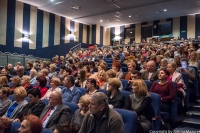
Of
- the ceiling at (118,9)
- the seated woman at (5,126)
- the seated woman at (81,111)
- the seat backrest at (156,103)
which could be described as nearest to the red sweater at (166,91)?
the seat backrest at (156,103)

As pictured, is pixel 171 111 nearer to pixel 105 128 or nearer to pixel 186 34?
pixel 105 128

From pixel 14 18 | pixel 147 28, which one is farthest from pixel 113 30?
pixel 14 18

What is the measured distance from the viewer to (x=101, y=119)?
5.63 feet

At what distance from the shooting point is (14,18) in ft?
31.2

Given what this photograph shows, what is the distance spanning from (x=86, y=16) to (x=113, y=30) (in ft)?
10.5

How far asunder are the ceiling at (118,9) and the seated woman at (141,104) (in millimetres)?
7397

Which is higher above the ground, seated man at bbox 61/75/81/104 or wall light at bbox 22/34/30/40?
wall light at bbox 22/34/30/40

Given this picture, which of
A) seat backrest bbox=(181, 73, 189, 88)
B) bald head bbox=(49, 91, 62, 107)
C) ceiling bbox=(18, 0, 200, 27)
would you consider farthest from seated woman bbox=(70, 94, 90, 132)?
ceiling bbox=(18, 0, 200, 27)

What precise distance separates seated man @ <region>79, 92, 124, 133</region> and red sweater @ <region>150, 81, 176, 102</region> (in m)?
1.37

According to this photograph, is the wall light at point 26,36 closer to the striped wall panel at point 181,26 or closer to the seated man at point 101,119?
the striped wall panel at point 181,26

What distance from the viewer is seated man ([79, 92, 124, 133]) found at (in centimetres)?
165

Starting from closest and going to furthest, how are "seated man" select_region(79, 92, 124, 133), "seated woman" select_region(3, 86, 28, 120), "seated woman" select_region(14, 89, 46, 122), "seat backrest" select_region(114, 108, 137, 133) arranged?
"seated man" select_region(79, 92, 124, 133) → "seat backrest" select_region(114, 108, 137, 133) → "seated woman" select_region(14, 89, 46, 122) → "seated woman" select_region(3, 86, 28, 120)

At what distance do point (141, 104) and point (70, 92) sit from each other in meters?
1.16

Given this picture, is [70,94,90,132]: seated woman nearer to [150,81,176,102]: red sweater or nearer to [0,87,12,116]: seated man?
[150,81,176,102]: red sweater
